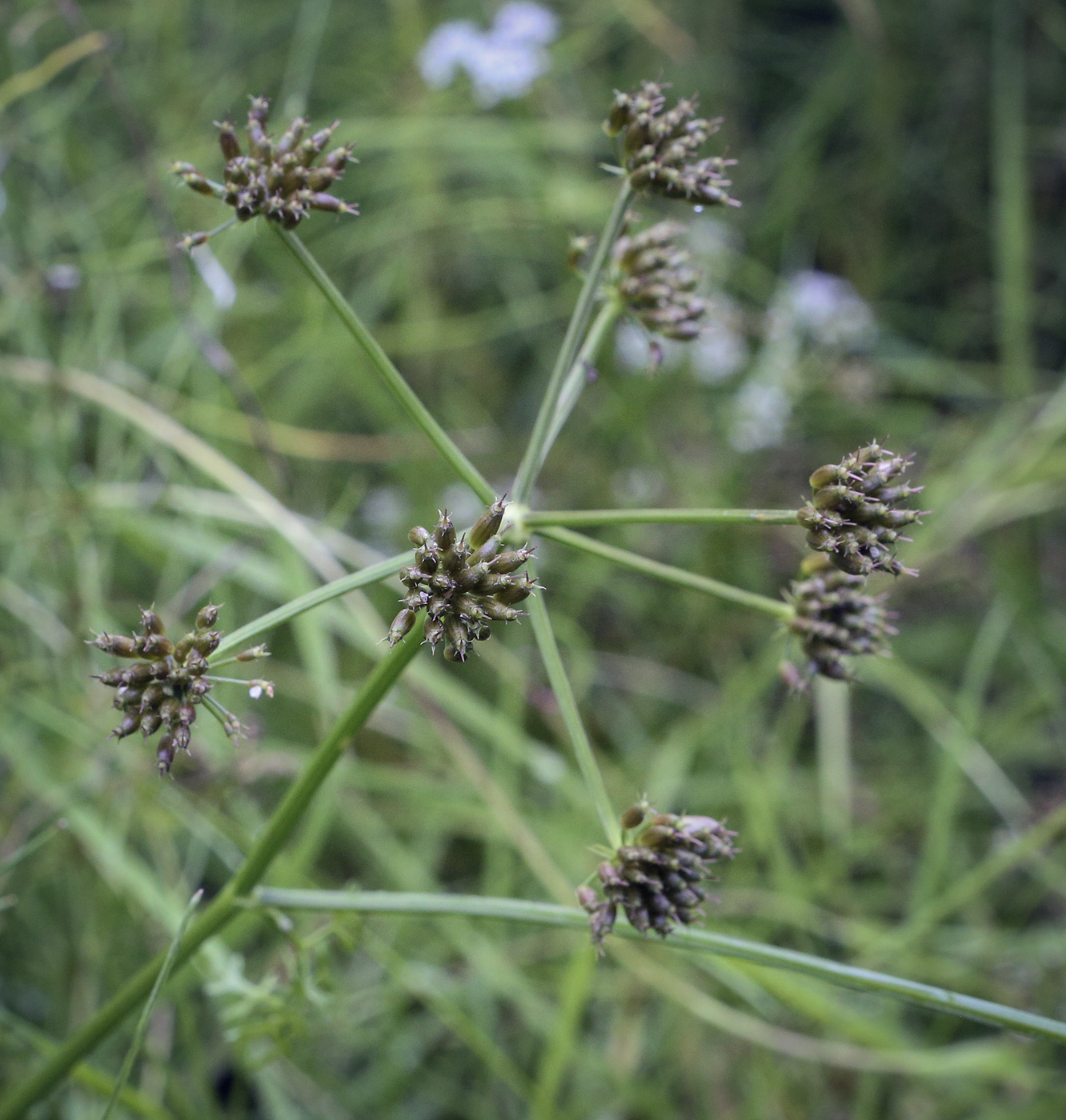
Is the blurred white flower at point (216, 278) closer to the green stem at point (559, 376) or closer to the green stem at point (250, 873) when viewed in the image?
the green stem at point (559, 376)

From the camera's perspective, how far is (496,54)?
3357mm

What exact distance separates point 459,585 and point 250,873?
48 centimetres

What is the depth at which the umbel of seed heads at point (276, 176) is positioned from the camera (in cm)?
111

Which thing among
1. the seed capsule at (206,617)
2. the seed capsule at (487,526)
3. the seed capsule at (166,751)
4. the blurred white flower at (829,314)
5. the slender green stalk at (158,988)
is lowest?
the slender green stalk at (158,988)

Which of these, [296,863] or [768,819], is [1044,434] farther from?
[296,863]

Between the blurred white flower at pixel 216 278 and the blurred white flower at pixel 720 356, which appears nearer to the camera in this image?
the blurred white flower at pixel 216 278

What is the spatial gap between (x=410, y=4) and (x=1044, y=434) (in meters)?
2.82

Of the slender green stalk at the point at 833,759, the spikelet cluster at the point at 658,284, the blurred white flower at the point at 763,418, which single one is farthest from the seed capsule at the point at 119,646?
the blurred white flower at the point at 763,418

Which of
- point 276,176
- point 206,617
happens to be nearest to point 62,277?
point 276,176

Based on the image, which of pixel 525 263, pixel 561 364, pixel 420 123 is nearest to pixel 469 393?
pixel 525 263

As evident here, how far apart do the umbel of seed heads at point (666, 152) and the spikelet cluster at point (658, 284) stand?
4.8 inches

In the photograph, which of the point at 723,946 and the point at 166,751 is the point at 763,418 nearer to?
the point at 723,946

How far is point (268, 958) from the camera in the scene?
2.65 meters

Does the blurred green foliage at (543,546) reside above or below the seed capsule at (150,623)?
above
